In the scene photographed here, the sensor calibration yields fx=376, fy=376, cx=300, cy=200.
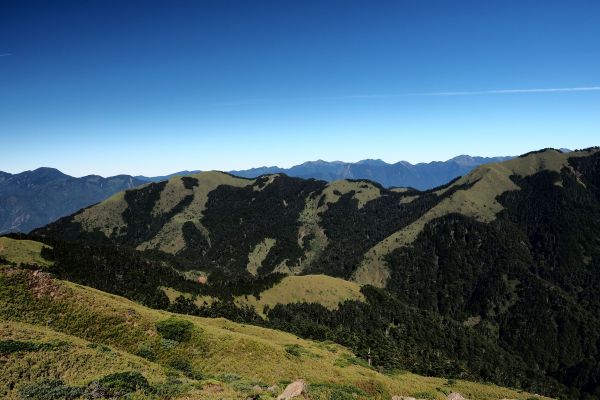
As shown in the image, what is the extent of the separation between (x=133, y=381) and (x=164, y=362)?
63.6 feet

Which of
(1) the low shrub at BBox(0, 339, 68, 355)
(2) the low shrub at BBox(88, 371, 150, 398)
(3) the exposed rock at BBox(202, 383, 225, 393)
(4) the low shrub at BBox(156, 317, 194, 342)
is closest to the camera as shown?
(2) the low shrub at BBox(88, 371, 150, 398)

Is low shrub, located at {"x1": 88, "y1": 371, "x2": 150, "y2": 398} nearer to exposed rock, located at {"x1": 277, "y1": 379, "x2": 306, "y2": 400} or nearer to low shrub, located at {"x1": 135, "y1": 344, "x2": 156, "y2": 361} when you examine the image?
exposed rock, located at {"x1": 277, "y1": 379, "x2": 306, "y2": 400}

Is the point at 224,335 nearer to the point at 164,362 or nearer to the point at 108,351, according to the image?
the point at 164,362

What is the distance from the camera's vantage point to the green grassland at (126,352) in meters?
35.4

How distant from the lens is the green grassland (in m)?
35.4

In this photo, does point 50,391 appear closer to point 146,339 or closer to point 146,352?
point 146,352

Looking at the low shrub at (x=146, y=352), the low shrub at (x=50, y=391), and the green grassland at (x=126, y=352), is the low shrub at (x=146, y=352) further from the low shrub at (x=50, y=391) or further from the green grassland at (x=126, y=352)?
the low shrub at (x=50, y=391)

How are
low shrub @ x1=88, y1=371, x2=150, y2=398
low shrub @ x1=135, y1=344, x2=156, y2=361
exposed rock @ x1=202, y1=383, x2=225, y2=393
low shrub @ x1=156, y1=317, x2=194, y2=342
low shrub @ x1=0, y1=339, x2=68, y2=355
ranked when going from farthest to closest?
low shrub @ x1=156, y1=317, x2=194, y2=342, low shrub @ x1=135, y1=344, x2=156, y2=361, low shrub @ x1=0, y1=339, x2=68, y2=355, exposed rock @ x1=202, y1=383, x2=225, y2=393, low shrub @ x1=88, y1=371, x2=150, y2=398

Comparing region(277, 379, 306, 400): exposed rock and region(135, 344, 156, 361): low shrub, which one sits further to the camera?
region(135, 344, 156, 361): low shrub

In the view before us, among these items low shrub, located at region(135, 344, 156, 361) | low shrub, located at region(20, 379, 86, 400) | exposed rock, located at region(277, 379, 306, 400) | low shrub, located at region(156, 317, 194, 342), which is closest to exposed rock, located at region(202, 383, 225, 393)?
exposed rock, located at region(277, 379, 306, 400)

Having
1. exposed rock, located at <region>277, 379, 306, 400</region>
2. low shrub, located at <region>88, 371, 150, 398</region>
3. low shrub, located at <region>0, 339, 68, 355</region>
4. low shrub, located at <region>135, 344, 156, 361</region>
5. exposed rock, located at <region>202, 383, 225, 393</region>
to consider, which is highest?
low shrub, located at <region>0, 339, 68, 355</region>

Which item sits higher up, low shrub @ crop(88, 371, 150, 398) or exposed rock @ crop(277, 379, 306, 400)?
low shrub @ crop(88, 371, 150, 398)

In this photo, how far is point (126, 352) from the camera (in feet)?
159

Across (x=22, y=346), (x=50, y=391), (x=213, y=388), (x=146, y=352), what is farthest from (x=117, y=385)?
(x=146, y=352)
